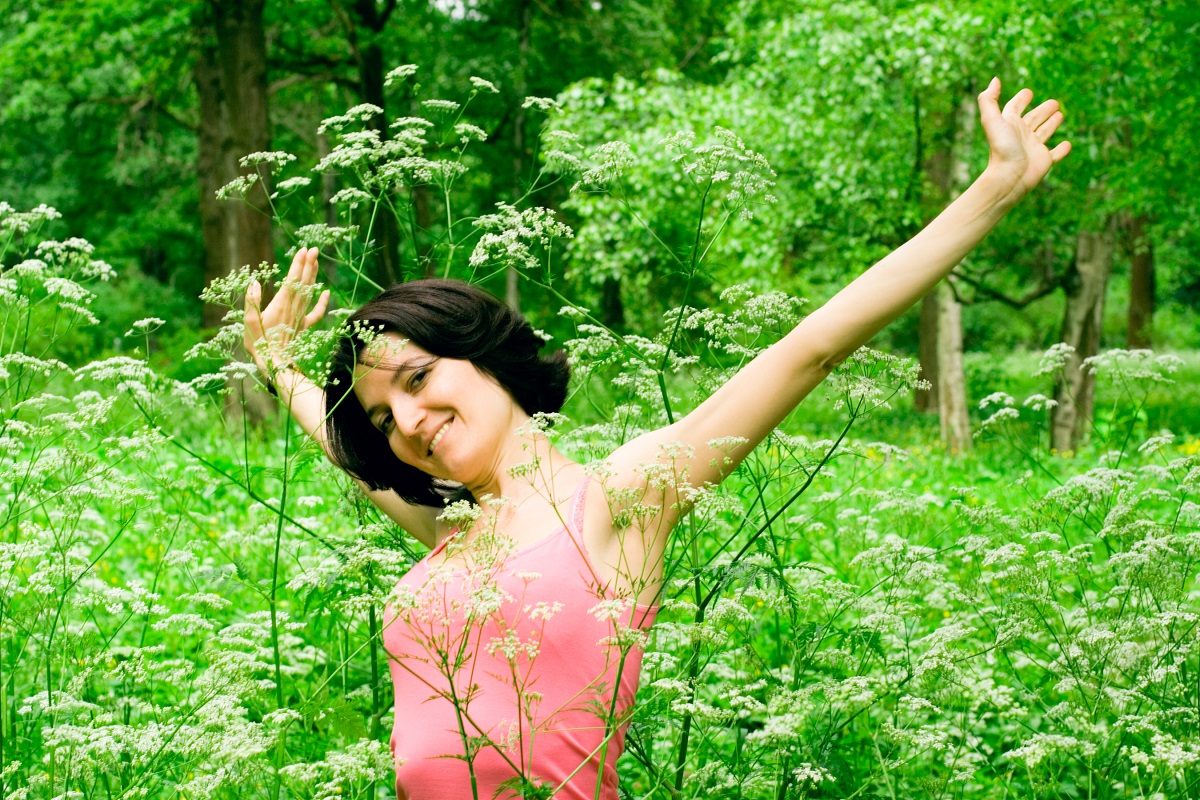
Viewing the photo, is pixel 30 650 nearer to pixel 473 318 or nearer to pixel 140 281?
pixel 473 318

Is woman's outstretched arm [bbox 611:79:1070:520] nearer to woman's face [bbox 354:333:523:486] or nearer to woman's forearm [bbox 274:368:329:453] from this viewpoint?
woman's face [bbox 354:333:523:486]

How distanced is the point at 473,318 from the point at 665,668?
105cm

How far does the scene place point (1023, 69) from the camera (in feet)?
42.7

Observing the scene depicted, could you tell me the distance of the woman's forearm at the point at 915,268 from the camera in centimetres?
245

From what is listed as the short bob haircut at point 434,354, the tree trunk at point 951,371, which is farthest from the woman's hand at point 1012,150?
the tree trunk at point 951,371

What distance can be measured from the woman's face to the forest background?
1.00 feet

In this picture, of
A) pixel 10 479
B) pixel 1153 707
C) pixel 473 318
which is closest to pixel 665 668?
pixel 473 318

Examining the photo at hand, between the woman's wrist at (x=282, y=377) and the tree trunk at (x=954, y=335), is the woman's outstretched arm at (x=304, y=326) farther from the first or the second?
the tree trunk at (x=954, y=335)

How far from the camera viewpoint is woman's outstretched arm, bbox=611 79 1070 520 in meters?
2.45

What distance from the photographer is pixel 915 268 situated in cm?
246

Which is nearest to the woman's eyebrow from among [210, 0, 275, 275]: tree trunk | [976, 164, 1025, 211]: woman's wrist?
[976, 164, 1025, 211]: woman's wrist

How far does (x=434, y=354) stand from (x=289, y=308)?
→ 79 cm

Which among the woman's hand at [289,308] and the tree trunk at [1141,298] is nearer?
the woman's hand at [289,308]

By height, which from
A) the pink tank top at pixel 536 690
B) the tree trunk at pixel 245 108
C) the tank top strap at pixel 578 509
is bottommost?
the pink tank top at pixel 536 690
